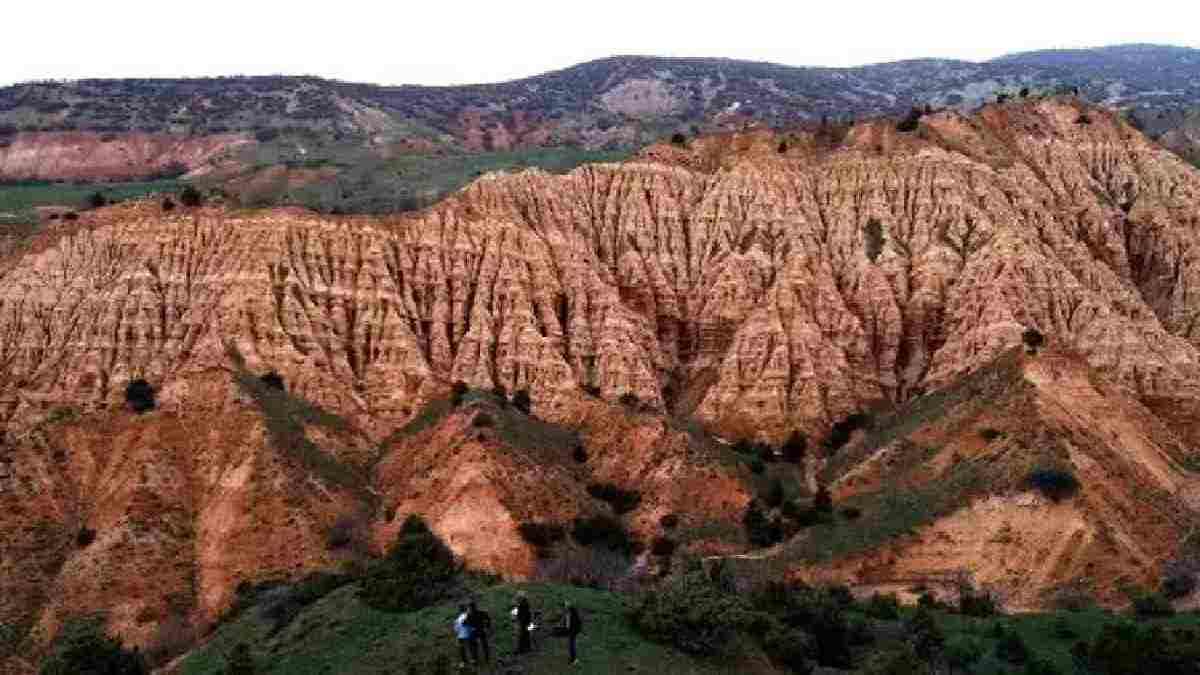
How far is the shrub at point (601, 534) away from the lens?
2719 inches

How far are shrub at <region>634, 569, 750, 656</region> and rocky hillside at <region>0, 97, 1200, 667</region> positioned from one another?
2385 cm

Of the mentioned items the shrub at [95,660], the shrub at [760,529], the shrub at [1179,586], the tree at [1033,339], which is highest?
the tree at [1033,339]

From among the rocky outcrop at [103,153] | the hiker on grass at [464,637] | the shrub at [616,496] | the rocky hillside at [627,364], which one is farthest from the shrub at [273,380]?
the rocky outcrop at [103,153]

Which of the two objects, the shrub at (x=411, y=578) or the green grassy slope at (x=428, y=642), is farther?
the shrub at (x=411, y=578)

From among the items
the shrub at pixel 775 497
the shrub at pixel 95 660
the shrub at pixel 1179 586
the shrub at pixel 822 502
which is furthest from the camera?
the shrub at pixel 775 497

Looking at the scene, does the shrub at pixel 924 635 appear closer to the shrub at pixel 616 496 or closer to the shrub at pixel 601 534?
the shrub at pixel 601 534

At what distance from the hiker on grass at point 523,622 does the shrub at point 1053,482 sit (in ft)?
120

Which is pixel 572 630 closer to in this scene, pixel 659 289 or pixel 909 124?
pixel 659 289

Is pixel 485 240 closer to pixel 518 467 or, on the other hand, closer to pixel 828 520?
pixel 518 467

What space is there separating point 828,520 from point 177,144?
491 ft

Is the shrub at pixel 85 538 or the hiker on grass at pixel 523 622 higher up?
the hiker on grass at pixel 523 622

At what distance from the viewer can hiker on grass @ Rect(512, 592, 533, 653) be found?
36562 mm

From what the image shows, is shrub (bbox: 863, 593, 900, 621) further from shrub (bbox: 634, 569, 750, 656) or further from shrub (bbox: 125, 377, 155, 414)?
shrub (bbox: 125, 377, 155, 414)

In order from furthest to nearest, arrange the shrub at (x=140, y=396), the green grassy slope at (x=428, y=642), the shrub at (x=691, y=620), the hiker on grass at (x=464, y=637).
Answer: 1. the shrub at (x=140, y=396)
2. the shrub at (x=691, y=620)
3. the green grassy slope at (x=428, y=642)
4. the hiker on grass at (x=464, y=637)
